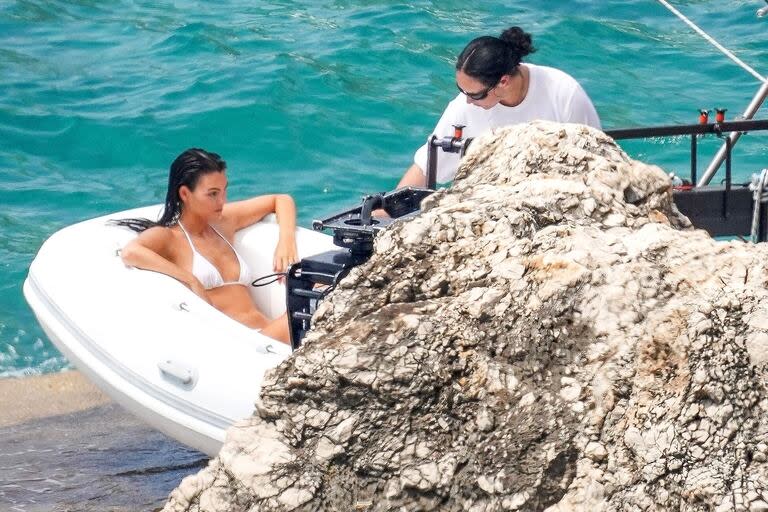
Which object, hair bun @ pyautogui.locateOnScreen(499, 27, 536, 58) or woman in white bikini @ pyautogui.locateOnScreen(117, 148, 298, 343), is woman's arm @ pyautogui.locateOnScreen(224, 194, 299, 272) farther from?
hair bun @ pyautogui.locateOnScreen(499, 27, 536, 58)

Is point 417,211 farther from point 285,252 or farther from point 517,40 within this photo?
point 285,252

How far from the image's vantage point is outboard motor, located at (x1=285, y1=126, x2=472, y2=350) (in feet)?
7.92

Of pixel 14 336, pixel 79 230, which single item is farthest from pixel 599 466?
pixel 14 336

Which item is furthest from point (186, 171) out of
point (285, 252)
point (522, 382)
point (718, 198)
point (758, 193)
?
point (522, 382)

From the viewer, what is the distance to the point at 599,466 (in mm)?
1637

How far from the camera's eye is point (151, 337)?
11.8ft

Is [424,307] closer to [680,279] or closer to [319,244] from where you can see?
[680,279]

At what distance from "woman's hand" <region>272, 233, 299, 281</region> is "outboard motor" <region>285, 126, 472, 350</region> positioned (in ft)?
4.63

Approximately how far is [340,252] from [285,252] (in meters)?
1.62

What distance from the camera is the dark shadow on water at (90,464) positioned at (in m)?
A: 3.52

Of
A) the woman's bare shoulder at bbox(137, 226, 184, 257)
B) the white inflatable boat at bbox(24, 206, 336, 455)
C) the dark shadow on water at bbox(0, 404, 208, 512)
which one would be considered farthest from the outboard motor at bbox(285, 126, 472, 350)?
the woman's bare shoulder at bbox(137, 226, 184, 257)

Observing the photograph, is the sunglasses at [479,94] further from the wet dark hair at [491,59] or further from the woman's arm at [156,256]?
the woman's arm at [156,256]

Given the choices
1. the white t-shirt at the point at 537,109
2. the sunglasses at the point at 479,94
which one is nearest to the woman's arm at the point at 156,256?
the white t-shirt at the point at 537,109

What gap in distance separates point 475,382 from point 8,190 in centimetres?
587
